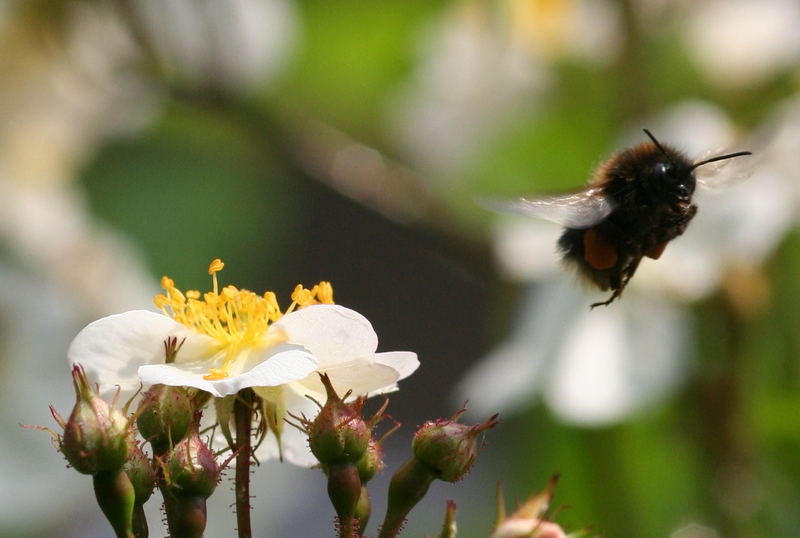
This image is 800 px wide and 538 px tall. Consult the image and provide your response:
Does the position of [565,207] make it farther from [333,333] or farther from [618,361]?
[618,361]

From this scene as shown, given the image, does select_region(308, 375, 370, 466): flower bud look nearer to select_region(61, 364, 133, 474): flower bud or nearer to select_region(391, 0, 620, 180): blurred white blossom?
select_region(61, 364, 133, 474): flower bud

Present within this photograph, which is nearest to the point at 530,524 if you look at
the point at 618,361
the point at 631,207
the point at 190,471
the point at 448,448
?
the point at 448,448

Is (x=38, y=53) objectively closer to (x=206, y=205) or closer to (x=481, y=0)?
(x=206, y=205)

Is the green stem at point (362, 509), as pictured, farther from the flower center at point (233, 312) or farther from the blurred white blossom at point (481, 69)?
the blurred white blossom at point (481, 69)

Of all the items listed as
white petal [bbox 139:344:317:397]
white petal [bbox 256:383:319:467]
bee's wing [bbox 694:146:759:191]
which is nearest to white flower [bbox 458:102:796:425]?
bee's wing [bbox 694:146:759:191]

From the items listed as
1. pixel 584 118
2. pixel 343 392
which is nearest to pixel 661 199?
pixel 343 392

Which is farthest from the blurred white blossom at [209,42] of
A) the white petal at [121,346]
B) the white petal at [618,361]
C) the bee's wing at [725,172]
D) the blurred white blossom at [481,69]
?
the white petal at [121,346]
